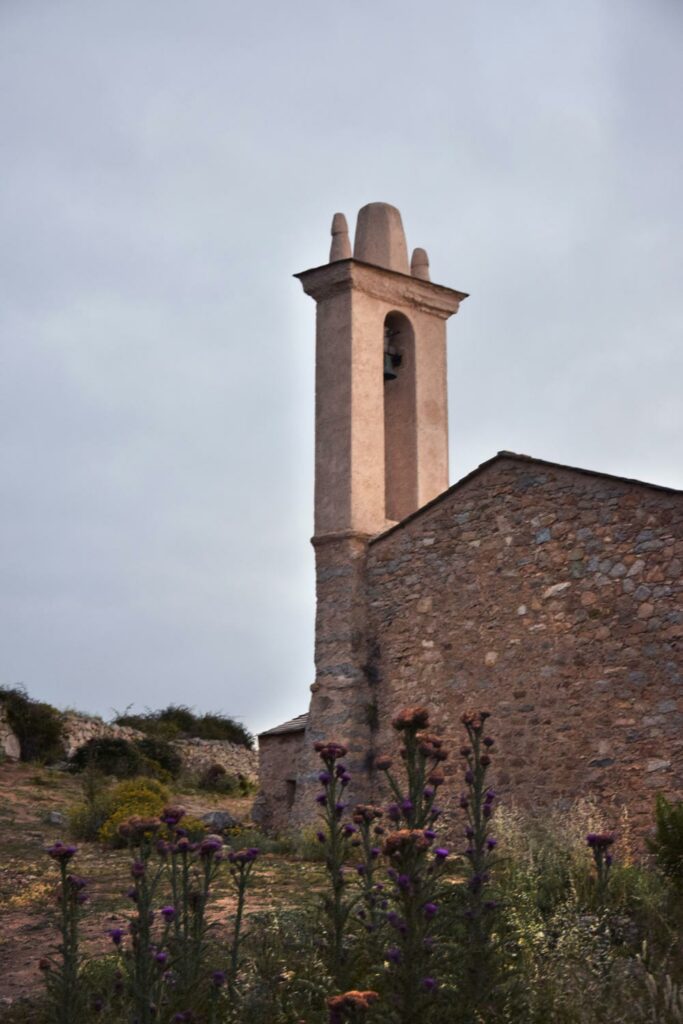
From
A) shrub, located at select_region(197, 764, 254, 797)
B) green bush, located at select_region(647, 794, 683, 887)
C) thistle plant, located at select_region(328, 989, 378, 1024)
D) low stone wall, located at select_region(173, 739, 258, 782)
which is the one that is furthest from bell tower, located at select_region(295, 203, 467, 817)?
low stone wall, located at select_region(173, 739, 258, 782)

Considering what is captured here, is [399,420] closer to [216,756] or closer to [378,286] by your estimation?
[378,286]

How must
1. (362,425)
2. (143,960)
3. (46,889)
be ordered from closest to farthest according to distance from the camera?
(143,960) → (46,889) → (362,425)

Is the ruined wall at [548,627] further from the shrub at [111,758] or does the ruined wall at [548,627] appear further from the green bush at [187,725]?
the green bush at [187,725]

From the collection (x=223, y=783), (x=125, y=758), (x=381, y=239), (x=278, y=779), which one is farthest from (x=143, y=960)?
(x=223, y=783)

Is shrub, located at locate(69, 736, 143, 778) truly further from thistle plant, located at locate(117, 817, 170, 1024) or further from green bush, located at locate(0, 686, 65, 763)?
thistle plant, located at locate(117, 817, 170, 1024)

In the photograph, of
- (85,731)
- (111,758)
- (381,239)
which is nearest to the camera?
(381,239)

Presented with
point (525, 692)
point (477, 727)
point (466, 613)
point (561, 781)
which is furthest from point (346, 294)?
point (477, 727)

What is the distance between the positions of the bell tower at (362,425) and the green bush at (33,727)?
11914mm

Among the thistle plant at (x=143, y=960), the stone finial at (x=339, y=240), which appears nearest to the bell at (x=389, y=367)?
the stone finial at (x=339, y=240)

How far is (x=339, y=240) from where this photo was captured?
57.6ft

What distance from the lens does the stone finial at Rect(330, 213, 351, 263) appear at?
17406 millimetres

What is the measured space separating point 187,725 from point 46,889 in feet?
70.2

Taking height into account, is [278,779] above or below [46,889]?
above

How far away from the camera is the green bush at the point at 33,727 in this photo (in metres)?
26.5
